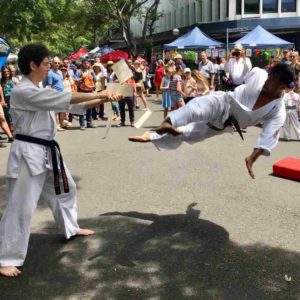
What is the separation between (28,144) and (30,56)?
27.3 inches

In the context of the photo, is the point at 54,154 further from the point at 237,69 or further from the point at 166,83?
the point at 166,83

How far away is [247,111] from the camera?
5.01m

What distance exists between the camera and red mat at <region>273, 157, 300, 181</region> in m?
7.17

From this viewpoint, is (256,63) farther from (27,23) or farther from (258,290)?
(258,290)

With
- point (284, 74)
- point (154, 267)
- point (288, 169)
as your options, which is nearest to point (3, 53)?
point (288, 169)

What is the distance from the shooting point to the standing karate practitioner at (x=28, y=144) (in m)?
4.07

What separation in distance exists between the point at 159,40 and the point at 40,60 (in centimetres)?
4264

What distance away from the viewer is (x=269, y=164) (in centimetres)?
838

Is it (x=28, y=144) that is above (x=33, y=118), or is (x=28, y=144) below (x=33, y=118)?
below

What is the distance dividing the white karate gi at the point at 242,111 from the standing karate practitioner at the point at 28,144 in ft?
3.23

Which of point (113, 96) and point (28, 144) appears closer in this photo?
point (28, 144)

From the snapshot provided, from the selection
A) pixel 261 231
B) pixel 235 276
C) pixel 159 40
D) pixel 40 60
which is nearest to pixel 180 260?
pixel 235 276

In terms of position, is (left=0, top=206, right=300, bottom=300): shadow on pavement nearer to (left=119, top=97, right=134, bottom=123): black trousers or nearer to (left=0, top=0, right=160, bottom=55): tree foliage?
(left=119, top=97, right=134, bottom=123): black trousers

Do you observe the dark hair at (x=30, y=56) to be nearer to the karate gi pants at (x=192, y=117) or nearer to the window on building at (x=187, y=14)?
the karate gi pants at (x=192, y=117)
